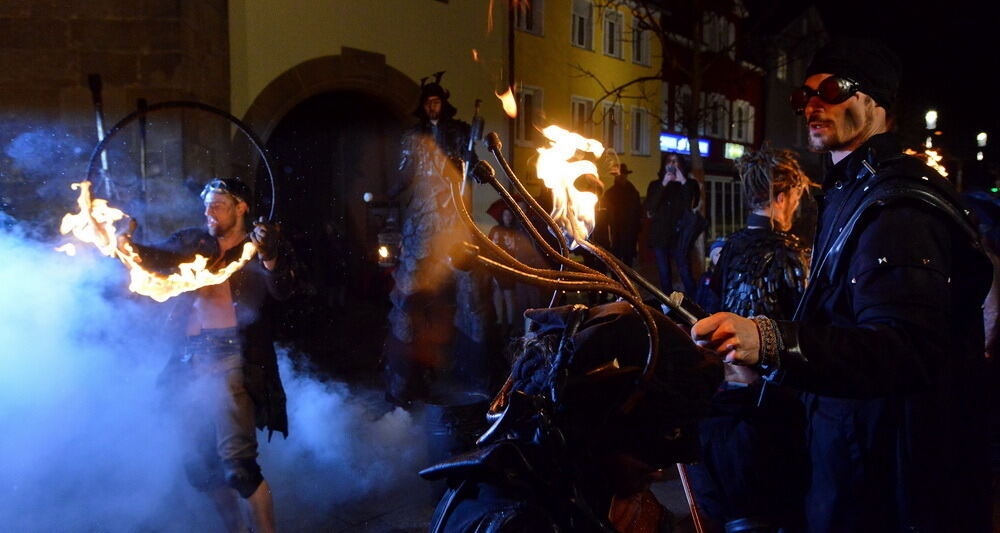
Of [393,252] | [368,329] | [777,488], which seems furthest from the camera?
[368,329]

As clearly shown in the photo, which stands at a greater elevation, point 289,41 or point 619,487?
point 289,41

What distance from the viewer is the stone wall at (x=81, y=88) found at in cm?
707

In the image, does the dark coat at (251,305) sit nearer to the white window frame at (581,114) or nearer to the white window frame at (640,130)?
the white window frame at (581,114)

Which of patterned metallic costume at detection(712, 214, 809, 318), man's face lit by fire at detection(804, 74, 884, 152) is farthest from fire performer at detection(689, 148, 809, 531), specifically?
man's face lit by fire at detection(804, 74, 884, 152)

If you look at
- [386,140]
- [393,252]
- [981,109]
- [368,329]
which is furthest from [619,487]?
[981,109]

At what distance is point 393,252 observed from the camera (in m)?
6.93

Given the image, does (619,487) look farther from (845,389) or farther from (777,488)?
(777,488)

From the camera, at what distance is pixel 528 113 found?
1995cm

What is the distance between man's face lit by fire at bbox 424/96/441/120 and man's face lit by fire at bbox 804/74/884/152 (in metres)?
4.42

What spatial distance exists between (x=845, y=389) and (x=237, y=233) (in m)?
3.40

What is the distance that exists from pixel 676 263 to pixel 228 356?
8.32 meters

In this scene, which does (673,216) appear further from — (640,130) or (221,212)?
(640,130)

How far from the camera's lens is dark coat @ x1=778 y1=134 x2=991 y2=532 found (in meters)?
1.83

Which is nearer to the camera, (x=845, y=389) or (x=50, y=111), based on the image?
(x=845, y=389)
